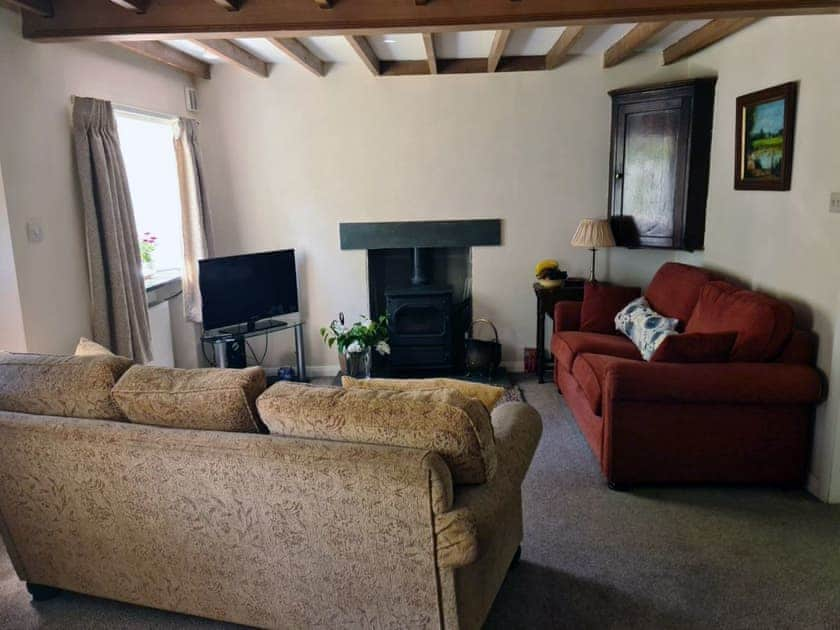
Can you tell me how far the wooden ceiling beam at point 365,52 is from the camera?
3.79 meters

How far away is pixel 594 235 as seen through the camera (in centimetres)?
461

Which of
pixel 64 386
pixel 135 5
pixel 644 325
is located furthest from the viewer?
pixel 644 325

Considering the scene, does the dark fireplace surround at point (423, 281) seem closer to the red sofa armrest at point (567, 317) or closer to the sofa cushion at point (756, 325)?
the red sofa armrest at point (567, 317)

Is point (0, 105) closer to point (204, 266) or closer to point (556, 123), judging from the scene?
point (204, 266)

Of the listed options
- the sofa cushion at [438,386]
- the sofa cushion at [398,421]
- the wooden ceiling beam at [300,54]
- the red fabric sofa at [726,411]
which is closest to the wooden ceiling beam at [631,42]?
the red fabric sofa at [726,411]

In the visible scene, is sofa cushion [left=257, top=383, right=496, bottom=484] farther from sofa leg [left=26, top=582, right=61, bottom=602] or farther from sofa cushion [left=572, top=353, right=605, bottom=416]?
sofa cushion [left=572, top=353, right=605, bottom=416]

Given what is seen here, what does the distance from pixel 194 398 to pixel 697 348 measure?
2.30 metres

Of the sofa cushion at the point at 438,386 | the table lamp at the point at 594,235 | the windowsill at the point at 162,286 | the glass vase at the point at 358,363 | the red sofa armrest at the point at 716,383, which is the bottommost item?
the glass vase at the point at 358,363

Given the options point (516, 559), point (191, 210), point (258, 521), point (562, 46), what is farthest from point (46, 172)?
point (562, 46)

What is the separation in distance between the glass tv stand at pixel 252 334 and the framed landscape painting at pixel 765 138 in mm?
3235

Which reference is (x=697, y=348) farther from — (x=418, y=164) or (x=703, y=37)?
(x=418, y=164)

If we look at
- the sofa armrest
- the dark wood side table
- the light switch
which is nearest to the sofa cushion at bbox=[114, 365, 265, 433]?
the sofa armrest

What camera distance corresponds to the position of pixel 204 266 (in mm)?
4316

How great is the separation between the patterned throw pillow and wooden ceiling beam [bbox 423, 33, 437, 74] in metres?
2.13
